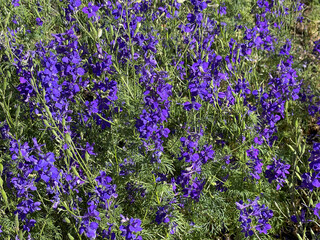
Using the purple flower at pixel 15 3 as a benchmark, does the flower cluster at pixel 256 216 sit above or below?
below

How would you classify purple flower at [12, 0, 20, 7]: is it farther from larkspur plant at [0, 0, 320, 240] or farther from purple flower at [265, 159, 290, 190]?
purple flower at [265, 159, 290, 190]

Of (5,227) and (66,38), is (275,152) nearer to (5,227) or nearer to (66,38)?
(66,38)

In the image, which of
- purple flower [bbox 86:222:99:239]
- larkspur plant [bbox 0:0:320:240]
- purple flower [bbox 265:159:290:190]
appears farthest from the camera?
purple flower [bbox 265:159:290:190]

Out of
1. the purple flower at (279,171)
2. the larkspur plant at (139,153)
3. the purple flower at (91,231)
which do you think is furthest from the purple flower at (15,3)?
the purple flower at (279,171)

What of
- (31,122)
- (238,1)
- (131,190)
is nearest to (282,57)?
(238,1)

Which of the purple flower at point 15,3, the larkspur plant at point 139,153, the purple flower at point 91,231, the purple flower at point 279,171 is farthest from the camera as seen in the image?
the purple flower at point 15,3

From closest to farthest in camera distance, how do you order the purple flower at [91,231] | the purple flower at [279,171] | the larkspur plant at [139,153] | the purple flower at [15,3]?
the purple flower at [91,231]
the larkspur plant at [139,153]
the purple flower at [279,171]
the purple flower at [15,3]

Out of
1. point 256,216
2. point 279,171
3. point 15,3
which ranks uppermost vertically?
point 15,3

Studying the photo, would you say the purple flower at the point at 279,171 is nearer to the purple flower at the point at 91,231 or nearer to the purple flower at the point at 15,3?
the purple flower at the point at 91,231

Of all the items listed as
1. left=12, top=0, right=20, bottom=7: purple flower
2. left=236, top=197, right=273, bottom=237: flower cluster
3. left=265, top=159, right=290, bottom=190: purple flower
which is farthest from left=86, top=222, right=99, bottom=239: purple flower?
left=12, top=0, right=20, bottom=7: purple flower

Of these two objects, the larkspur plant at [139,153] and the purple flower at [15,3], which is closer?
the larkspur plant at [139,153]

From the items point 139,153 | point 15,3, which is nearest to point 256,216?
point 139,153

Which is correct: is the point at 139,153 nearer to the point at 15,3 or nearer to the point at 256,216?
the point at 256,216

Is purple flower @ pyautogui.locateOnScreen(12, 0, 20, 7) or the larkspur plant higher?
purple flower @ pyautogui.locateOnScreen(12, 0, 20, 7)
